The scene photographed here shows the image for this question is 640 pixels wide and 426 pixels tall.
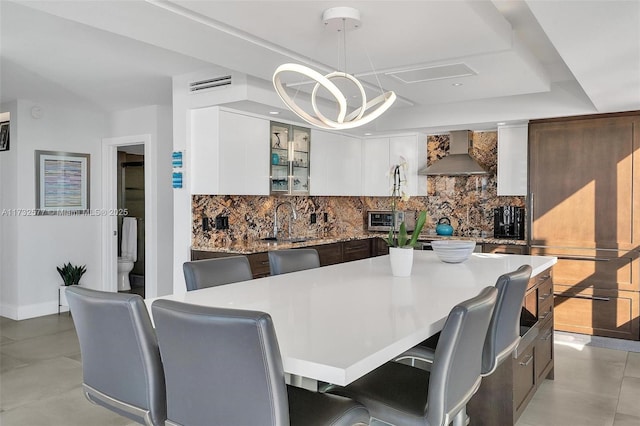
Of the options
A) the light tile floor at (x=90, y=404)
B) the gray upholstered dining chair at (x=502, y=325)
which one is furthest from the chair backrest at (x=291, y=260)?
the light tile floor at (x=90, y=404)

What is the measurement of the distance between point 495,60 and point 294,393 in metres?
2.76

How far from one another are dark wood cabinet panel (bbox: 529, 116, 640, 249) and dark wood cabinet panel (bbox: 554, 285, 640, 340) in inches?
18.3

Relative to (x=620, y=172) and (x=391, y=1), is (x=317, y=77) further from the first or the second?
(x=620, y=172)

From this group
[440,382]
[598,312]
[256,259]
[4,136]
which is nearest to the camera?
[440,382]

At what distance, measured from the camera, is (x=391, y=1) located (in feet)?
8.29

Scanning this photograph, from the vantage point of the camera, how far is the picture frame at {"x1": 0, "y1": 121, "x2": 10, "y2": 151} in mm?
5669

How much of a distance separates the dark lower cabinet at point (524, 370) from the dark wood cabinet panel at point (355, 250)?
2.43m

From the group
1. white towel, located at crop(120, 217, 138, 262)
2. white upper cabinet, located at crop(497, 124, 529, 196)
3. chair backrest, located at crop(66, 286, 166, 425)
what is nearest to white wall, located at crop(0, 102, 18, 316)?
white towel, located at crop(120, 217, 138, 262)

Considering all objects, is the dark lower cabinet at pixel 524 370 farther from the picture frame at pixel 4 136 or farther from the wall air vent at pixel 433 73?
the picture frame at pixel 4 136

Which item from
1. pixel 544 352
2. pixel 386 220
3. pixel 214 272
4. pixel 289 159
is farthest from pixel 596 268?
pixel 214 272

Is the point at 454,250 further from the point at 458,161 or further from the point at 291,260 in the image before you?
the point at 458,161

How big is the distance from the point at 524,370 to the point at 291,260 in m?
1.59

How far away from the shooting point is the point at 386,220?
6.67 metres

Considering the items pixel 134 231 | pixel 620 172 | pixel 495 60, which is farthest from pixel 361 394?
pixel 134 231
